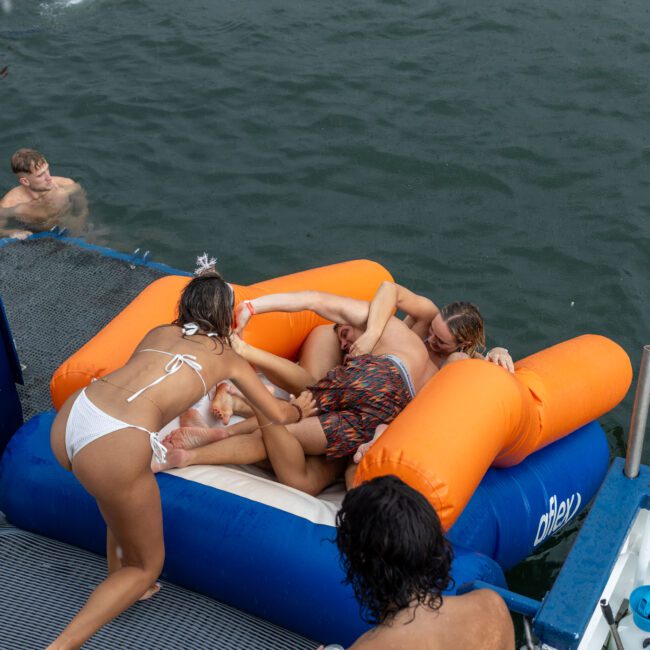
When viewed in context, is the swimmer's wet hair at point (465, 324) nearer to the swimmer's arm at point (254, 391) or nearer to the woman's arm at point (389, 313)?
the woman's arm at point (389, 313)

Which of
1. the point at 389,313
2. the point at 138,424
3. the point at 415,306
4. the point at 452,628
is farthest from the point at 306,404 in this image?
the point at 452,628

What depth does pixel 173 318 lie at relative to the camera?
4.44 meters

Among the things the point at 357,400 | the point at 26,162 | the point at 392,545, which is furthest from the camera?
the point at 26,162

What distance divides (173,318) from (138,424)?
1177mm

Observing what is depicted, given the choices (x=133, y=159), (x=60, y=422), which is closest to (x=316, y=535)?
(x=60, y=422)

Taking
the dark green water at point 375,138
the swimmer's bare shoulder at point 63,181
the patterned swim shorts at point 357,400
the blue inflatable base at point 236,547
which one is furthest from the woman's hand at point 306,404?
the swimmer's bare shoulder at point 63,181

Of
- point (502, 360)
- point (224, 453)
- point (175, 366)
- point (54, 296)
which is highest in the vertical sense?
point (175, 366)

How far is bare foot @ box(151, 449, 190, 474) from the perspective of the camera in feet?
12.4

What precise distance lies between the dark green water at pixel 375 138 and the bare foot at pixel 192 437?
267cm

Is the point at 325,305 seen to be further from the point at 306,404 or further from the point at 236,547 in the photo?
the point at 236,547

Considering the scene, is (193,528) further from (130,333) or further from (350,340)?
(350,340)

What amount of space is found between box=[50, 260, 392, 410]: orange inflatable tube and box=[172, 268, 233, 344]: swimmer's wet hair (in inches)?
28.0

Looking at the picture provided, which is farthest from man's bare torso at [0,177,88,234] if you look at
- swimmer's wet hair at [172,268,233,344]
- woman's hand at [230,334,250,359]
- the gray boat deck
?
swimmer's wet hair at [172,268,233,344]

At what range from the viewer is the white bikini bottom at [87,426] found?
3299 millimetres
